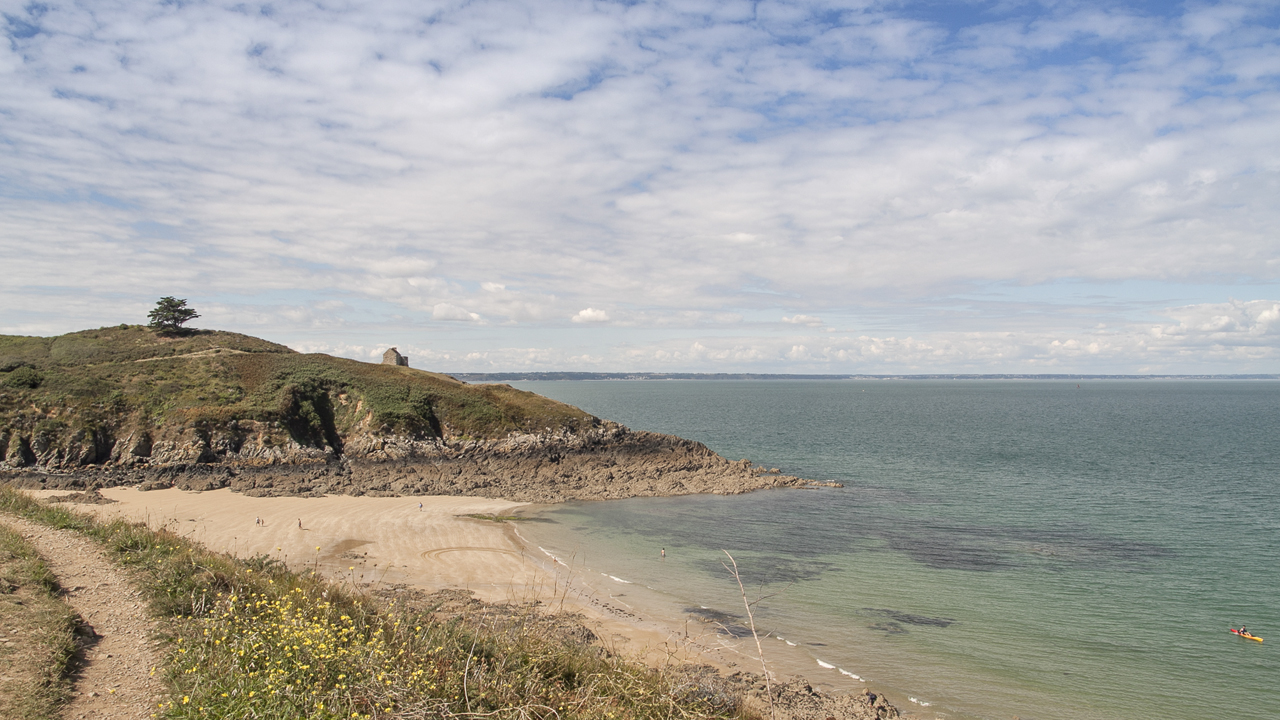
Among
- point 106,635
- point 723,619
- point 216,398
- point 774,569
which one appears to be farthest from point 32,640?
point 216,398

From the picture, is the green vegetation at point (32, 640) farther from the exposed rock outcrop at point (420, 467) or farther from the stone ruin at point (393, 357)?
the stone ruin at point (393, 357)

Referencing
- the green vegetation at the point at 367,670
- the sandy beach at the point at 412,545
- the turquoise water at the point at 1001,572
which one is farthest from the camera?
the sandy beach at the point at 412,545

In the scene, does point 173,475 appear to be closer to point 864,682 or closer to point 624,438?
point 624,438

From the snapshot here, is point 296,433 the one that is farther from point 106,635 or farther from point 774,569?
point 106,635

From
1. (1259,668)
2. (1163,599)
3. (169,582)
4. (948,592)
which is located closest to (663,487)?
(948,592)

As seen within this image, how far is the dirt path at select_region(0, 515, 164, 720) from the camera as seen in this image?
8180 millimetres

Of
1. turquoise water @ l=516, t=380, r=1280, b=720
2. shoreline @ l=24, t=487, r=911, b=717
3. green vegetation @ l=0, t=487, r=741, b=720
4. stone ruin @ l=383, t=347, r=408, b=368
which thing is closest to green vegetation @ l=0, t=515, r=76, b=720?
green vegetation @ l=0, t=487, r=741, b=720

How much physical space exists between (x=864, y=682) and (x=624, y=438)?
112 feet

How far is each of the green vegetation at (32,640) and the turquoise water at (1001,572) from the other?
1499 cm

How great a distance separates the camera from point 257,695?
7672mm

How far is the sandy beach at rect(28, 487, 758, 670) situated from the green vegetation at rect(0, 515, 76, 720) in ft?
19.0

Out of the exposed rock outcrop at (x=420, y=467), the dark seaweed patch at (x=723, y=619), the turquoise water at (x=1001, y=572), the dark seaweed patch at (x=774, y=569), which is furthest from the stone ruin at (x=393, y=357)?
the dark seaweed patch at (x=723, y=619)

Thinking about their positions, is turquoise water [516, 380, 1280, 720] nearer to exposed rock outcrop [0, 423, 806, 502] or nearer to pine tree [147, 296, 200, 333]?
exposed rock outcrop [0, 423, 806, 502]

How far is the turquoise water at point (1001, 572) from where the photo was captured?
16.0 meters
